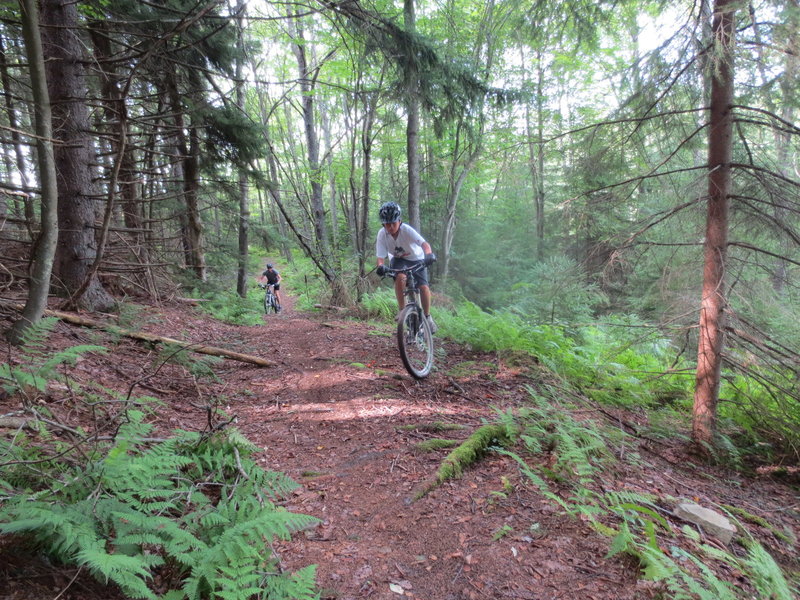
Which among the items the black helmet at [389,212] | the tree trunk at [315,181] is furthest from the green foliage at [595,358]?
A: the tree trunk at [315,181]

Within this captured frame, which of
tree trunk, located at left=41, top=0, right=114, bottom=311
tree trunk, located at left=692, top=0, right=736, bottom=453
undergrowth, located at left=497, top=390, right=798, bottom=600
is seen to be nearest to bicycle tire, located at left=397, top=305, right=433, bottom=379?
undergrowth, located at left=497, top=390, right=798, bottom=600

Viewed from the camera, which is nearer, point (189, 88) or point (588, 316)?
point (189, 88)

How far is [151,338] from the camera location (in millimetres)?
5160

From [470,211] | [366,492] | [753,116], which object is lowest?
[366,492]

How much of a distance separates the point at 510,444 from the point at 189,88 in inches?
383

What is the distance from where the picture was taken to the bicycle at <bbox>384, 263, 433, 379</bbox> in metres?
5.01

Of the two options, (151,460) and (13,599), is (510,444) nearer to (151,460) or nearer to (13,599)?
(151,460)

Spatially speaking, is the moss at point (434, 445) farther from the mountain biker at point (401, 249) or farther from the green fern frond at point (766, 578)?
the mountain biker at point (401, 249)

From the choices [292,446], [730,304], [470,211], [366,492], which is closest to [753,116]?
[730,304]

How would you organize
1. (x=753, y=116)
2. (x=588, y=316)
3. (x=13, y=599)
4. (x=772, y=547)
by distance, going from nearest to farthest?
(x=13, y=599) → (x=772, y=547) → (x=753, y=116) → (x=588, y=316)

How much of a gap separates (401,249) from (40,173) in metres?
3.79

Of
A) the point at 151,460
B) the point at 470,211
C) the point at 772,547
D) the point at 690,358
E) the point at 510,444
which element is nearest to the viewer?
the point at 151,460

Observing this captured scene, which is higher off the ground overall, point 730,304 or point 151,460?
point 730,304

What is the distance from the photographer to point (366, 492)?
9.11 feet
